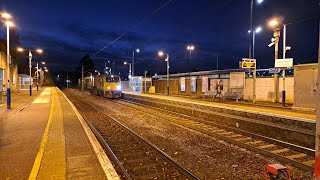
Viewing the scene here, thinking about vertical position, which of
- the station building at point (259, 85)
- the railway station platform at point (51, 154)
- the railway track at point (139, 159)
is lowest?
the railway track at point (139, 159)

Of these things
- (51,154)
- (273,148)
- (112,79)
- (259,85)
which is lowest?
(273,148)

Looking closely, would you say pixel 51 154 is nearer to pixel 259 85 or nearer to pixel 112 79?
pixel 259 85

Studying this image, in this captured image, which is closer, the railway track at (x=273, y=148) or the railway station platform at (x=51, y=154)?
the railway station platform at (x=51, y=154)

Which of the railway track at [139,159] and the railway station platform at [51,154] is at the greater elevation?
the railway station platform at [51,154]

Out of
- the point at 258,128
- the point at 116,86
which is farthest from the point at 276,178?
the point at 116,86

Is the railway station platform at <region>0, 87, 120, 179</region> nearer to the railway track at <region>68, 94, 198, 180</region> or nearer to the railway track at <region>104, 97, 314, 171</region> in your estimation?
the railway track at <region>68, 94, 198, 180</region>

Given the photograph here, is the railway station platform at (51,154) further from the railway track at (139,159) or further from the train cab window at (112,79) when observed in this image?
the train cab window at (112,79)

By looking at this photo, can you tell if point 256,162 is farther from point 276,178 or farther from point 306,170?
point 276,178

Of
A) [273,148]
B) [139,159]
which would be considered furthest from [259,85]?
[139,159]

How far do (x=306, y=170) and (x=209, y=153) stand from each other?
112 inches

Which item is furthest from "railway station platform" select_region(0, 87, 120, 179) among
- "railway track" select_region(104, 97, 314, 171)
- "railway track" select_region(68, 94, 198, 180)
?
"railway track" select_region(104, 97, 314, 171)

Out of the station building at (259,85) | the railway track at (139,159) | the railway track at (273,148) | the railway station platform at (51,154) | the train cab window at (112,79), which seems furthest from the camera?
the train cab window at (112,79)

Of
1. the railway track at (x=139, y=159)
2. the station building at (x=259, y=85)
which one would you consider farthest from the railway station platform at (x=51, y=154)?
the station building at (x=259, y=85)

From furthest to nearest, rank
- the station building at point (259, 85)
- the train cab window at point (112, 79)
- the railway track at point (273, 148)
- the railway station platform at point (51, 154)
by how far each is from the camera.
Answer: the train cab window at point (112, 79) → the station building at point (259, 85) → the railway track at point (273, 148) → the railway station platform at point (51, 154)
